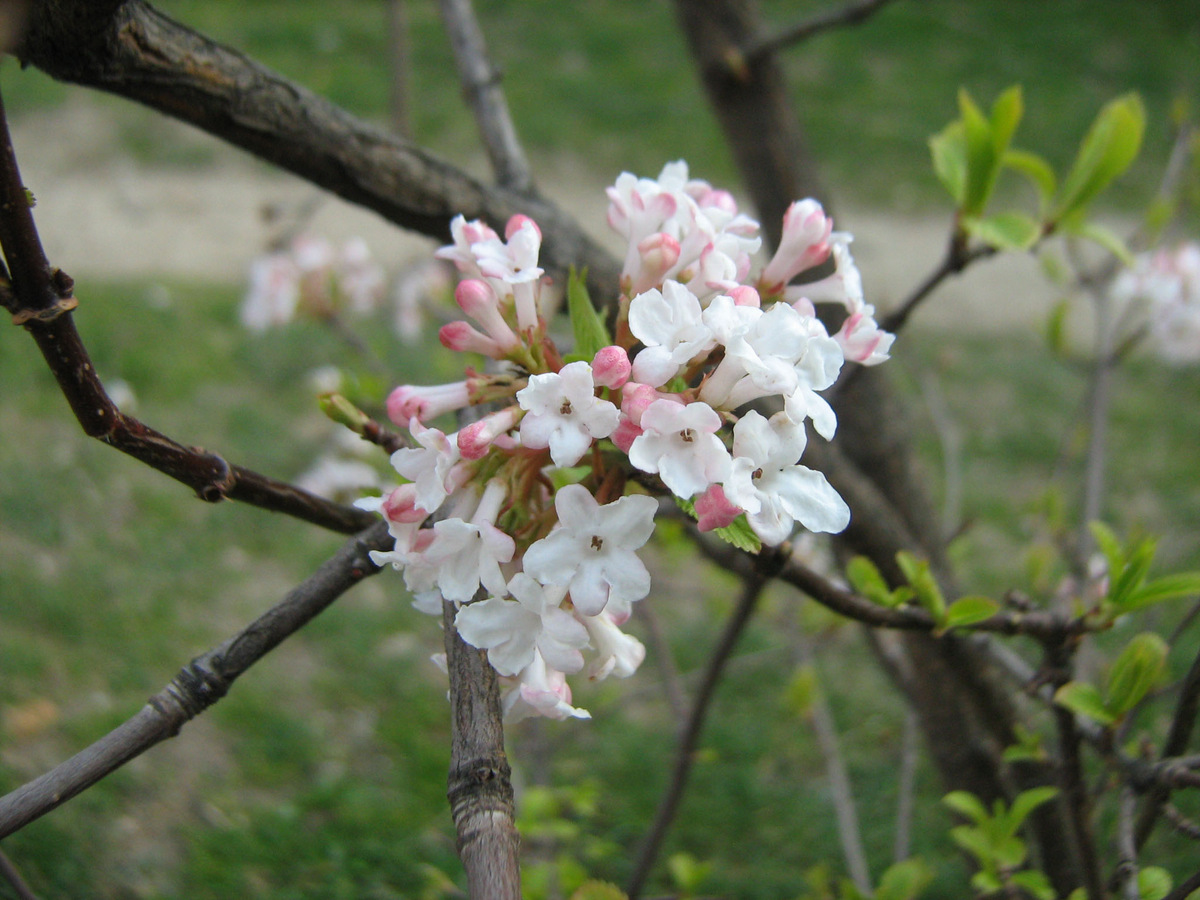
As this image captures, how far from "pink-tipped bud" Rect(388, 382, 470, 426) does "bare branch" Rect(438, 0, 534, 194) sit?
2.23ft

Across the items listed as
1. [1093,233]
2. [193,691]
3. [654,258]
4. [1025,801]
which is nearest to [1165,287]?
[1093,233]

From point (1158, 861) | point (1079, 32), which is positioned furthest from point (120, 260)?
point (1079, 32)

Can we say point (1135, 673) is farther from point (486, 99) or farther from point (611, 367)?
point (486, 99)

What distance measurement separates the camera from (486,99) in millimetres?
1658

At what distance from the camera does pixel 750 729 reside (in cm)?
313

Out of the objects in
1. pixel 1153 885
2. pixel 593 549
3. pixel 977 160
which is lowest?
pixel 1153 885

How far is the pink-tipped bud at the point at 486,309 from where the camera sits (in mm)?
938

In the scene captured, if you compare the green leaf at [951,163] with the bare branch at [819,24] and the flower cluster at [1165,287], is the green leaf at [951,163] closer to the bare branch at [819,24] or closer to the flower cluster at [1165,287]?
the bare branch at [819,24]

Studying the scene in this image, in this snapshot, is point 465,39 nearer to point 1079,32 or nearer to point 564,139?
point 564,139

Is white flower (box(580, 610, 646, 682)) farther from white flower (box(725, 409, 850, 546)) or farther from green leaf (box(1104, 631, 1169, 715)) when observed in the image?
green leaf (box(1104, 631, 1169, 715))

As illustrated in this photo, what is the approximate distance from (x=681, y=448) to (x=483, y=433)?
0.61 feet

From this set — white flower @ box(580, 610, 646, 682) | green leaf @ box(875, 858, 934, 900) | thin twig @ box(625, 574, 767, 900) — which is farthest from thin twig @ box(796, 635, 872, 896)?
white flower @ box(580, 610, 646, 682)

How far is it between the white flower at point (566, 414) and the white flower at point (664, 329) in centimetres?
5

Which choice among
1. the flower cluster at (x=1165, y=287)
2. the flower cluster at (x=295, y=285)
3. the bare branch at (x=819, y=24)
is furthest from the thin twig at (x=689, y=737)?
the flower cluster at (x=1165, y=287)
